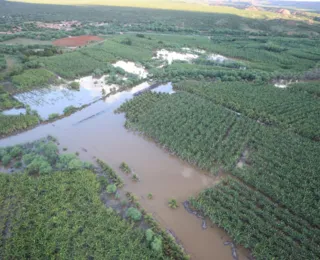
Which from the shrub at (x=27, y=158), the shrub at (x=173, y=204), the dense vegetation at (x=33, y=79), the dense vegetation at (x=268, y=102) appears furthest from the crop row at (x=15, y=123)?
the dense vegetation at (x=268, y=102)

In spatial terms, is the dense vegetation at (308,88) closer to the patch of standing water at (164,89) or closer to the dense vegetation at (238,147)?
the dense vegetation at (238,147)

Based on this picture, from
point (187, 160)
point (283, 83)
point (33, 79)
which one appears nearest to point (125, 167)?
point (187, 160)

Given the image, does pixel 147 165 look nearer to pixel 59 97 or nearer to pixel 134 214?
pixel 134 214

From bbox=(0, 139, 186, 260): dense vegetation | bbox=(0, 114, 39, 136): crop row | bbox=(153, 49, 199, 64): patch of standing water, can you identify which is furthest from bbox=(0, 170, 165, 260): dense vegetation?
bbox=(153, 49, 199, 64): patch of standing water

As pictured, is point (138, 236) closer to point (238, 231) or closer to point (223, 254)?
point (223, 254)

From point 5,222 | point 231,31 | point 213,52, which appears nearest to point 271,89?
point 213,52

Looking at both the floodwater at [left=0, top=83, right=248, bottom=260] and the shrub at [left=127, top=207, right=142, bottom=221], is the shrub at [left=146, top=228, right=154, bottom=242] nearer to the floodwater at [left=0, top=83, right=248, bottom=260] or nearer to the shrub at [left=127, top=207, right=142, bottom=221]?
the shrub at [left=127, top=207, right=142, bottom=221]
